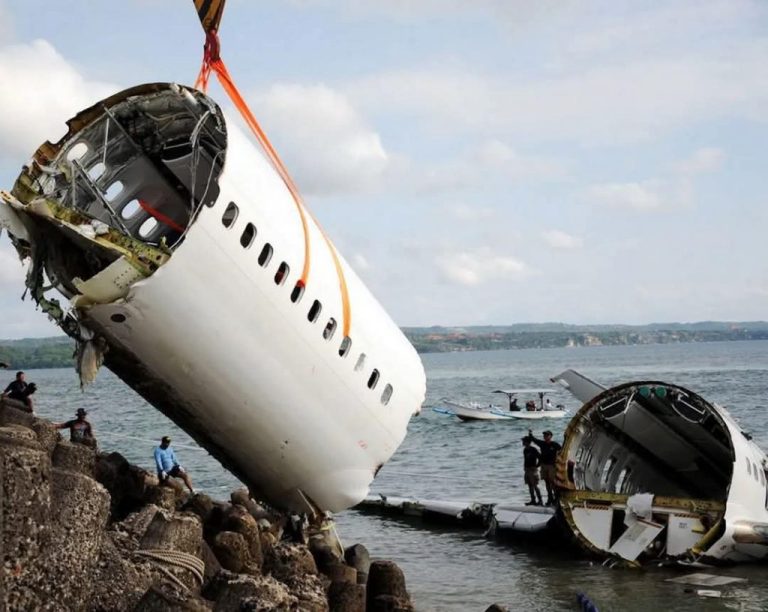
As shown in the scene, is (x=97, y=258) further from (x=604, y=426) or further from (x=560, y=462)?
(x=604, y=426)

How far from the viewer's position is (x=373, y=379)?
18.7m

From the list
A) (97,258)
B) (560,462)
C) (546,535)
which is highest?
(97,258)

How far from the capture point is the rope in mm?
11668

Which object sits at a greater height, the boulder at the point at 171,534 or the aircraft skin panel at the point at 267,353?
the aircraft skin panel at the point at 267,353

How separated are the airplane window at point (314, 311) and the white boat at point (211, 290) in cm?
5

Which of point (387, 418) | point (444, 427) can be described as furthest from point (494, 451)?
point (387, 418)

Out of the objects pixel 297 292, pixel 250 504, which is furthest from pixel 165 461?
pixel 297 292

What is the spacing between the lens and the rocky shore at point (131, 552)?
8.95 metres

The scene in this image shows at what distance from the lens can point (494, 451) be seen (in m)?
47.5

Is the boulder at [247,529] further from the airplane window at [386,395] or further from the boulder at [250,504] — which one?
the airplane window at [386,395]

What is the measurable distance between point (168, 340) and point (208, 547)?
3.23 meters

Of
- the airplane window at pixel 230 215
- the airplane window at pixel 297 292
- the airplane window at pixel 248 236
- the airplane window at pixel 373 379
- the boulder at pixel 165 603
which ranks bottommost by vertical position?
the boulder at pixel 165 603

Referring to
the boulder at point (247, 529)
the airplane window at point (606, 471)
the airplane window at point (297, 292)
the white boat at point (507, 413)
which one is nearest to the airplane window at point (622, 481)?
the airplane window at point (606, 471)

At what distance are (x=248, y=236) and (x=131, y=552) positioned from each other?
5.60m
